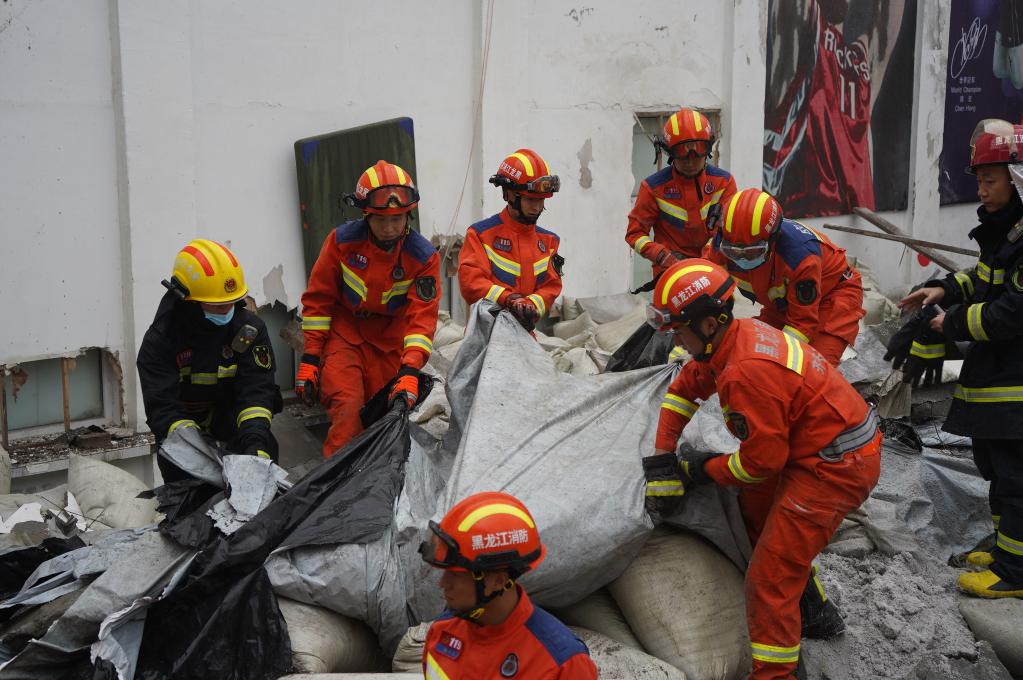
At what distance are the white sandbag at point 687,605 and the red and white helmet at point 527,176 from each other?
1.93 metres

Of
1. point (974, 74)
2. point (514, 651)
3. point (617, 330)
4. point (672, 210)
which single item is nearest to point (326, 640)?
point (514, 651)

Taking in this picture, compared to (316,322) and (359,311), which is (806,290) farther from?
(316,322)

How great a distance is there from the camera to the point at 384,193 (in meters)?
4.34

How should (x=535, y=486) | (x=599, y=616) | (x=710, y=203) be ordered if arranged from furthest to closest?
(x=710, y=203)
(x=599, y=616)
(x=535, y=486)

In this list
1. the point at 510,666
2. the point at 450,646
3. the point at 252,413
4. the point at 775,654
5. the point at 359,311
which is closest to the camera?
the point at 510,666

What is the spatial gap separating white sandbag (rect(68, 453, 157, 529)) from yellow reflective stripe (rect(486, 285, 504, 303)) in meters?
1.93

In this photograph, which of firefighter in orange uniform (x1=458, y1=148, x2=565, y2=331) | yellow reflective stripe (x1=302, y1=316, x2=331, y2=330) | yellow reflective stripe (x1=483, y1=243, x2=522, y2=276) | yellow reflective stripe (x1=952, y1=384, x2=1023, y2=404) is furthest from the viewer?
yellow reflective stripe (x1=483, y1=243, x2=522, y2=276)

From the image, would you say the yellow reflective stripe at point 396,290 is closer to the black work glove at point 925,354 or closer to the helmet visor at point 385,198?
the helmet visor at point 385,198

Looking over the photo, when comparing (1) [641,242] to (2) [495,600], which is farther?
(1) [641,242]

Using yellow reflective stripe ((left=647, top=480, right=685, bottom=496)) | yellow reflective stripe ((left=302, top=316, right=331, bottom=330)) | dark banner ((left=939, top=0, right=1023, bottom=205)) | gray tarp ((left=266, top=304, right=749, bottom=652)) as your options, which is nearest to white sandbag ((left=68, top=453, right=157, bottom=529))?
yellow reflective stripe ((left=302, top=316, right=331, bottom=330))

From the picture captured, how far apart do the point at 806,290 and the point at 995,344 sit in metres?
0.82

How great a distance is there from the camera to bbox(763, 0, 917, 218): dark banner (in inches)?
369

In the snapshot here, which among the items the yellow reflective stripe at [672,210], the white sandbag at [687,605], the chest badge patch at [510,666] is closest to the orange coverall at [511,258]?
the yellow reflective stripe at [672,210]

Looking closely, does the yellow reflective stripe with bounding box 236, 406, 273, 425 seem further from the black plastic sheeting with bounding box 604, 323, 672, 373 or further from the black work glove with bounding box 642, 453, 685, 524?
the black plastic sheeting with bounding box 604, 323, 672, 373
